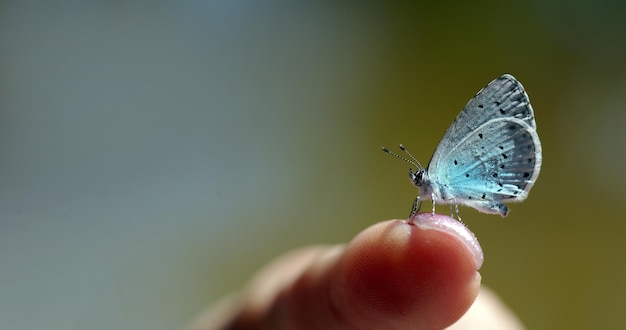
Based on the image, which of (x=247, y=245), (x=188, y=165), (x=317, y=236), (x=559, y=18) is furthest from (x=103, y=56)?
(x=559, y=18)

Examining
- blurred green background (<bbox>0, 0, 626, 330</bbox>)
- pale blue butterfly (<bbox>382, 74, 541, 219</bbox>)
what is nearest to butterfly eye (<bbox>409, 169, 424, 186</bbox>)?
pale blue butterfly (<bbox>382, 74, 541, 219</bbox>)

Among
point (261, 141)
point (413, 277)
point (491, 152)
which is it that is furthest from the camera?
point (261, 141)

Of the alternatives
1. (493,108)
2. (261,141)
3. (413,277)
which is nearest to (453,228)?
(413,277)

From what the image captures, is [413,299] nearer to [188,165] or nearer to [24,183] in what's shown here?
[188,165]

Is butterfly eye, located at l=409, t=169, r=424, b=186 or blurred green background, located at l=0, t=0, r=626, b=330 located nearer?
butterfly eye, located at l=409, t=169, r=424, b=186

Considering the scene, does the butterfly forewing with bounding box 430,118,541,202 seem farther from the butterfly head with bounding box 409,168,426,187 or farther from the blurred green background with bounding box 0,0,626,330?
the blurred green background with bounding box 0,0,626,330

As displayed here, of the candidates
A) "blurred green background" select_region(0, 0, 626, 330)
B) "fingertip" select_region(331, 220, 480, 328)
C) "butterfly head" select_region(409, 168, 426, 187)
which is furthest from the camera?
"blurred green background" select_region(0, 0, 626, 330)

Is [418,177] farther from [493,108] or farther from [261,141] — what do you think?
[261,141]
